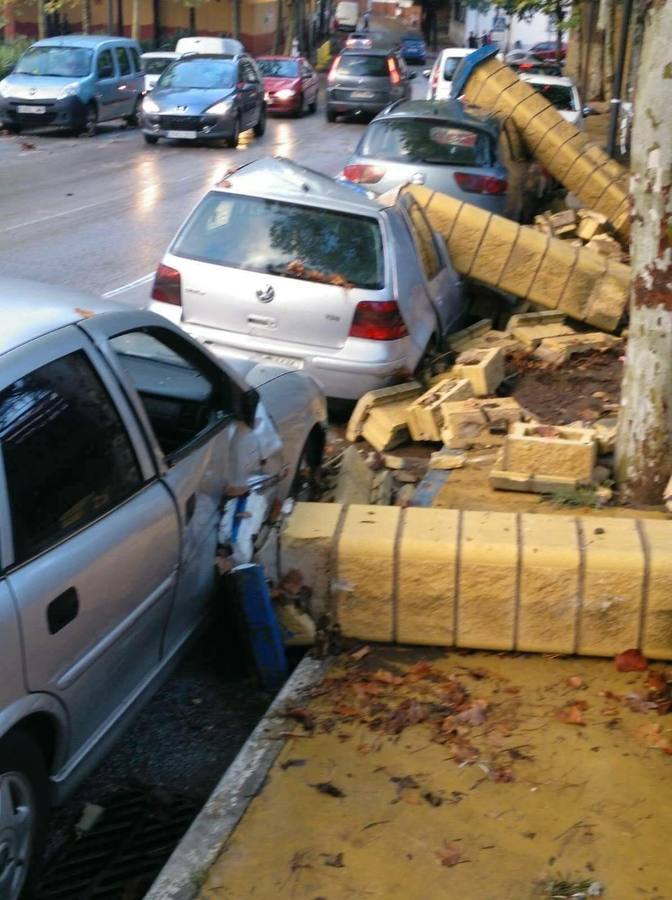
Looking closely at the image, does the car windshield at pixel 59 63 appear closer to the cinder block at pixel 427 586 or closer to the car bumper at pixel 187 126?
the car bumper at pixel 187 126

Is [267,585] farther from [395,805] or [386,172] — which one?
[386,172]

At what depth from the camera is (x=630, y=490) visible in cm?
619

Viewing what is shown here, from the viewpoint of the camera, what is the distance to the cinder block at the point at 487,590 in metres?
4.72

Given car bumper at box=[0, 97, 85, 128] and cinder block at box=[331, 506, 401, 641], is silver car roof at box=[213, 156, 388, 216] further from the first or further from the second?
car bumper at box=[0, 97, 85, 128]

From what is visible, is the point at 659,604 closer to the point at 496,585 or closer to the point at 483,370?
the point at 496,585

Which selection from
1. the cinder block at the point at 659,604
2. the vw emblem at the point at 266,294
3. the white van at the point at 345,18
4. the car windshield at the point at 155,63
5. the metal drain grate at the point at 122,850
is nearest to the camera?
the metal drain grate at the point at 122,850

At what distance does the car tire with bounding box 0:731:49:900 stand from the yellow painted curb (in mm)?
1640

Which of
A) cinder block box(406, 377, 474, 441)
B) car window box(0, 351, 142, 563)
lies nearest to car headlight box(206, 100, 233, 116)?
cinder block box(406, 377, 474, 441)

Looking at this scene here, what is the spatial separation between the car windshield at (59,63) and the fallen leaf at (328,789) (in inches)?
944

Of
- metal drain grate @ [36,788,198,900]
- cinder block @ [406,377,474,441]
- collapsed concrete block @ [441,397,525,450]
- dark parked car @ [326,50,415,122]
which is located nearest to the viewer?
metal drain grate @ [36,788,198,900]

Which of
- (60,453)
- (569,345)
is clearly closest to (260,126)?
(569,345)

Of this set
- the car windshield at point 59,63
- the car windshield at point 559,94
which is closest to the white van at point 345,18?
the car windshield at point 59,63

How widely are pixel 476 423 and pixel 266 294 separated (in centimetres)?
166

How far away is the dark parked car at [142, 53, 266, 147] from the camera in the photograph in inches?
963
